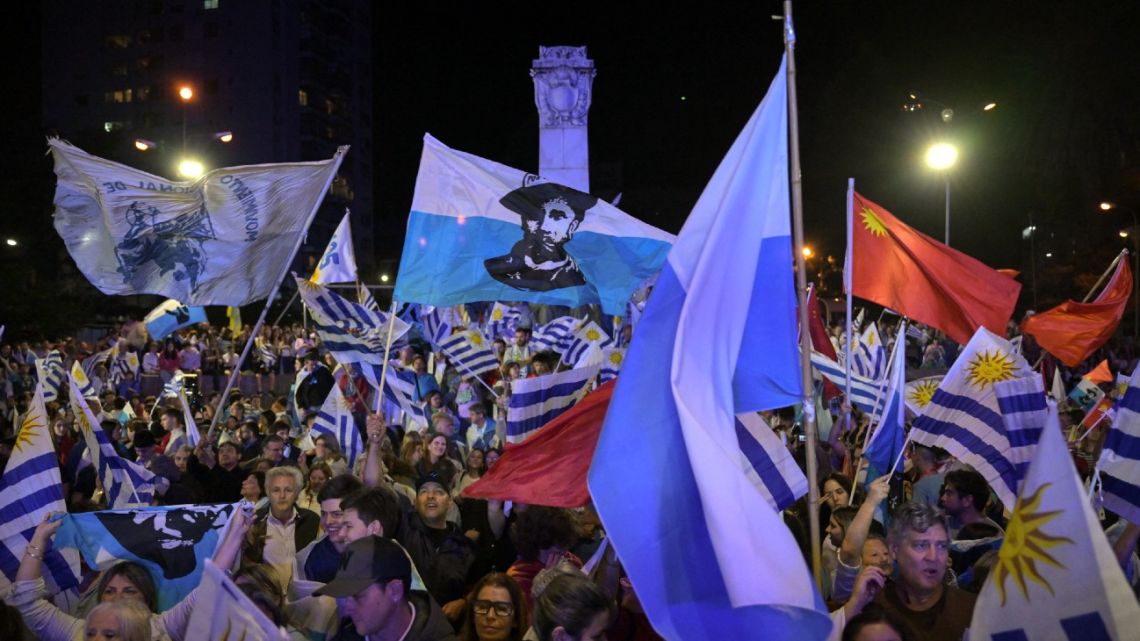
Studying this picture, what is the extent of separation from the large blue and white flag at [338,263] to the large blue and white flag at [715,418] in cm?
949

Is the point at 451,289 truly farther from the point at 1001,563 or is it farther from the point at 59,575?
the point at 1001,563

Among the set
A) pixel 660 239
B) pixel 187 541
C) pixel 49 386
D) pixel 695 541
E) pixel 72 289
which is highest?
pixel 660 239

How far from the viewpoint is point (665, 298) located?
14.4ft

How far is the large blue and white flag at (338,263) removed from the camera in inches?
530

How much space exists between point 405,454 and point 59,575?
166 inches

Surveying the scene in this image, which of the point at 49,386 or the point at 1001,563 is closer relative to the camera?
the point at 1001,563

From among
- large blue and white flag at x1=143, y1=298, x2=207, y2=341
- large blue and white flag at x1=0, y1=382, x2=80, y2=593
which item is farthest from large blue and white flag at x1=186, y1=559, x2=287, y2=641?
large blue and white flag at x1=143, y1=298, x2=207, y2=341

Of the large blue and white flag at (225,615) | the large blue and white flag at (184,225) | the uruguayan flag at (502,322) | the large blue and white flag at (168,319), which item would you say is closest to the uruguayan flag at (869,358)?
the large blue and white flag at (184,225)

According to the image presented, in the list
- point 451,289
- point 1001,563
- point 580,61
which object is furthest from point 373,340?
point 580,61

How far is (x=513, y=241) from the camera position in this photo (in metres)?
7.98

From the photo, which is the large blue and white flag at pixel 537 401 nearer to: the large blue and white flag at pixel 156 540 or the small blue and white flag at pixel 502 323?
the large blue and white flag at pixel 156 540

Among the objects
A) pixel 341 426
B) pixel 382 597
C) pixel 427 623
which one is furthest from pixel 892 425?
pixel 341 426

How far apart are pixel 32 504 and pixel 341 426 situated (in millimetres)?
4582

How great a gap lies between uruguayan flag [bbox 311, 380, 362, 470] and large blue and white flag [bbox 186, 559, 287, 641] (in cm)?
634
